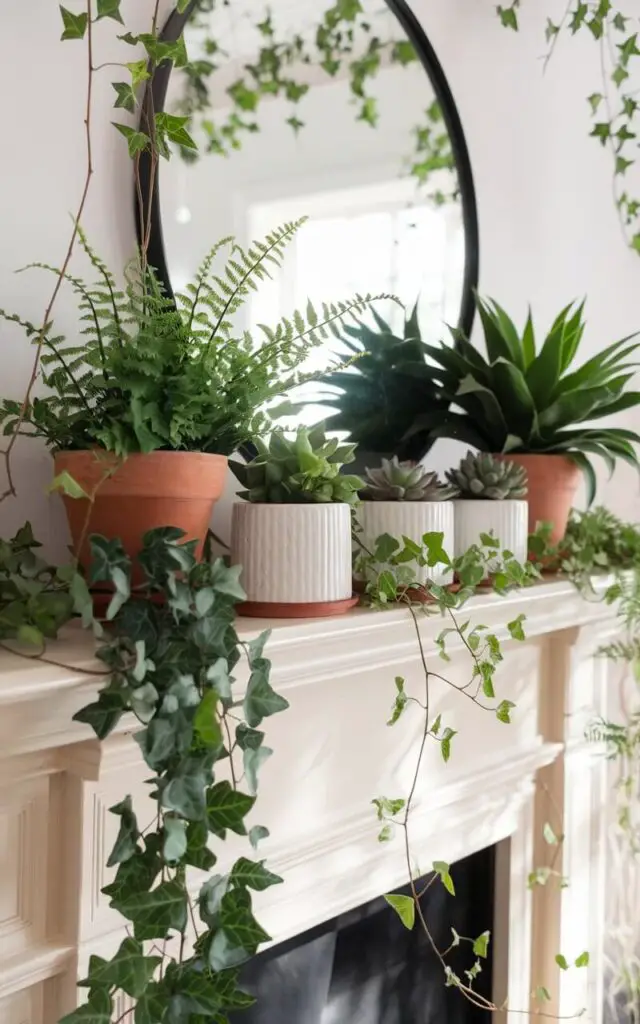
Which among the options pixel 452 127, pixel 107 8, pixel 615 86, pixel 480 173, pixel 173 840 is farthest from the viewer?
pixel 615 86

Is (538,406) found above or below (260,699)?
above

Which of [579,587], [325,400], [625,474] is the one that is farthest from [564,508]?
[625,474]

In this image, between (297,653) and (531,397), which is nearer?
(297,653)

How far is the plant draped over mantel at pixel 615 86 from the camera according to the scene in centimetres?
153

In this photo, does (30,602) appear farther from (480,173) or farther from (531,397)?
(480,173)

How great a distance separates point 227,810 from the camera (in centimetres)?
64

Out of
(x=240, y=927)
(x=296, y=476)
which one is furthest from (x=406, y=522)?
(x=240, y=927)

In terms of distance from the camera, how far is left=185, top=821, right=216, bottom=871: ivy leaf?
2.04 ft

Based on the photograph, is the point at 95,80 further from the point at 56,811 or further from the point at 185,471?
the point at 56,811

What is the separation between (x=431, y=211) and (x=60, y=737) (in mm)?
1004

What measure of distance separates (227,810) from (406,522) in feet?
1.22

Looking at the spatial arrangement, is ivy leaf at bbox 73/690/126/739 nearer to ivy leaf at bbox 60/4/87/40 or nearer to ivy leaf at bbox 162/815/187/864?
ivy leaf at bbox 162/815/187/864

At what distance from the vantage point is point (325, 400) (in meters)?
1.13

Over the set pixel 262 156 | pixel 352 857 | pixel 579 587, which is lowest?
pixel 352 857
